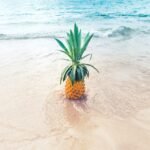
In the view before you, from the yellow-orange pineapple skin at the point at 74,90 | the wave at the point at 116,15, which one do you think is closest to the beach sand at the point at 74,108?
the yellow-orange pineapple skin at the point at 74,90

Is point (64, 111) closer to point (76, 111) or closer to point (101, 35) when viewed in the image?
point (76, 111)

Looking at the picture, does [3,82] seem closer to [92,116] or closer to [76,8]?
[92,116]

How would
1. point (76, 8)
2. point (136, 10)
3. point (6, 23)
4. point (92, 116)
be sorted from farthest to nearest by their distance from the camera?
point (76, 8) → point (136, 10) → point (6, 23) → point (92, 116)

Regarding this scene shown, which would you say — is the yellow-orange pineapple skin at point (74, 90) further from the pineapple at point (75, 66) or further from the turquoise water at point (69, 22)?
the turquoise water at point (69, 22)

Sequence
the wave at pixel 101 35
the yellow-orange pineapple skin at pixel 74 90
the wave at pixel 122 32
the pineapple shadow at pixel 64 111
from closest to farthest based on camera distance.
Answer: the pineapple shadow at pixel 64 111 → the yellow-orange pineapple skin at pixel 74 90 → the wave at pixel 101 35 → the wave at pixel 122 32

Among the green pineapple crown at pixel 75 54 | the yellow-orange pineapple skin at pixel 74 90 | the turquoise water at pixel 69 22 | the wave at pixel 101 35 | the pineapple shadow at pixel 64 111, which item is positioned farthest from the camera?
the turquoise water at pixel 69 22

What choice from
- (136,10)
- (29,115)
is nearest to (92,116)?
(29,115)

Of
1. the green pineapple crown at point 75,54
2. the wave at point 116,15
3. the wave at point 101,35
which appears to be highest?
the green pineapple crown at point 75,54

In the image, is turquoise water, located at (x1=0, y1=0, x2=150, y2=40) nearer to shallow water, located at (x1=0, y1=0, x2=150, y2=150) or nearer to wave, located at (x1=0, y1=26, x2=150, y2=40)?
wave, located at (x1=0, y1=26, x2=150, y2=40)
